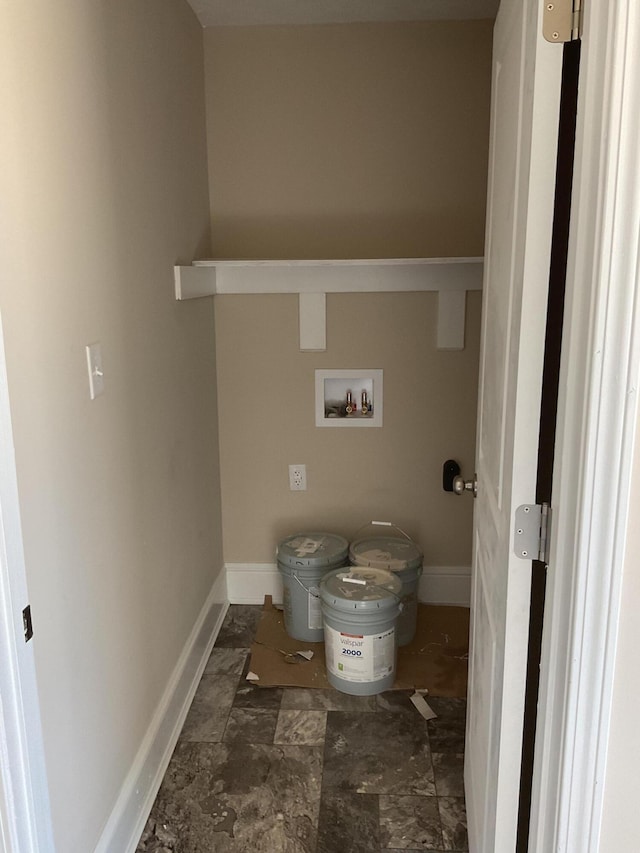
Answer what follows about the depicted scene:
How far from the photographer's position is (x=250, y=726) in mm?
2262

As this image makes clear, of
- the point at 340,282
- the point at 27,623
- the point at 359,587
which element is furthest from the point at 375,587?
the point at 27,623

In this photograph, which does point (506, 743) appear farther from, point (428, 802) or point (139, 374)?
point (139, 374)

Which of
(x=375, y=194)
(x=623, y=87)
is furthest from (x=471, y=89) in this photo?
(x=623, y=87)

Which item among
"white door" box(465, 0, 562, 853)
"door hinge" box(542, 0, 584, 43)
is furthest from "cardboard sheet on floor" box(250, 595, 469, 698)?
"door hinge" box(542, 0, 584, 43)

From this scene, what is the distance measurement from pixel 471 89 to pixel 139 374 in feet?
5.42

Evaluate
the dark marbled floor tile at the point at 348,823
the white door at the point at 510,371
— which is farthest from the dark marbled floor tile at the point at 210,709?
the white door at the point at 510,371

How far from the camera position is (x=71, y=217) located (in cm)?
147

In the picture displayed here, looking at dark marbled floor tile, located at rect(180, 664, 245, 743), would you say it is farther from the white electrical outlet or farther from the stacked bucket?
the white electrical outlet

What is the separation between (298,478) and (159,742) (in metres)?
1.19

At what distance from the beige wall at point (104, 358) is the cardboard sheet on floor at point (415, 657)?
1.14 feet

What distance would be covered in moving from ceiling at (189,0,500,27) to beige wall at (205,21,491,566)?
47 millimetres

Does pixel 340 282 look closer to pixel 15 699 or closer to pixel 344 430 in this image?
pixel 344 430

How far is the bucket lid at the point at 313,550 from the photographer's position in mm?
2641

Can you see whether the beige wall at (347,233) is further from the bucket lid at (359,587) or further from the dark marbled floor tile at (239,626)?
the bucket lid at (359,587)
